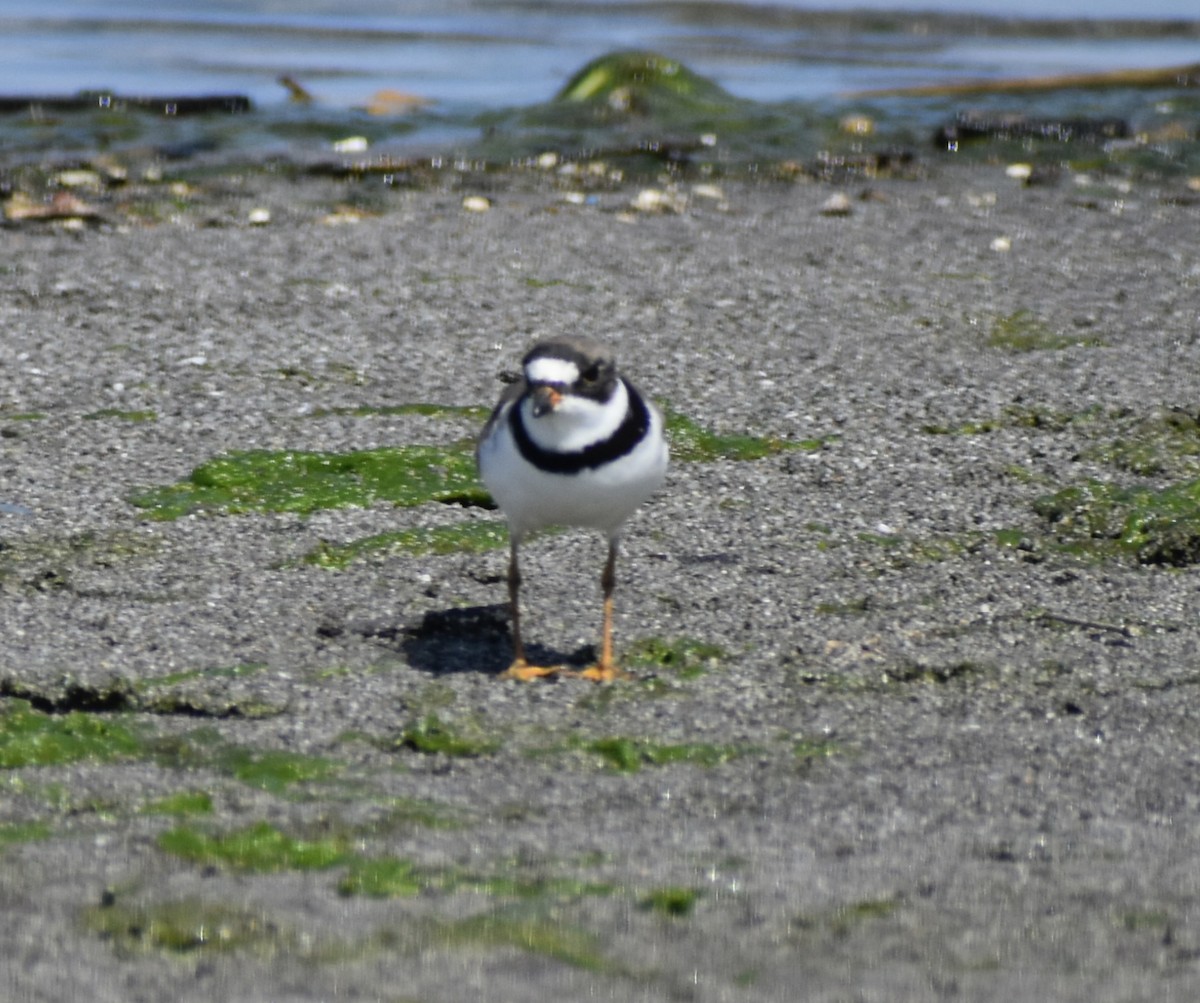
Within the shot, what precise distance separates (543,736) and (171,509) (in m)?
1.90

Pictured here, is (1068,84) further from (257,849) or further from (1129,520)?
(257,849)

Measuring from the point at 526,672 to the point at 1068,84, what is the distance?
11.6m

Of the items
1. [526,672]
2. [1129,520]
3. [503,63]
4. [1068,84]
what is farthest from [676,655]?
[503,63]

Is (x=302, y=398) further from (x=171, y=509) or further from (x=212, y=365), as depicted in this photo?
(x=171, y=509)

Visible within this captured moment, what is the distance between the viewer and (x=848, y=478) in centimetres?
587

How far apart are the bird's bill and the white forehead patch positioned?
23 mm

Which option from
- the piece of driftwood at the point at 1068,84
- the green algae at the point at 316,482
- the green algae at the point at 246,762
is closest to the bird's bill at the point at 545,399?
the green algae at the point at 246,762

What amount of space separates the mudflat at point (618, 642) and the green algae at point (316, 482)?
2 centimetres

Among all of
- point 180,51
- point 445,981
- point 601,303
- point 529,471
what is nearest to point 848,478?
point 529,471

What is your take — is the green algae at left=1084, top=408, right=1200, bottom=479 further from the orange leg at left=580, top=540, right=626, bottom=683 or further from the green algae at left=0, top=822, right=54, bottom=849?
the green algae at left=0, top=822, right=54, bottom=849

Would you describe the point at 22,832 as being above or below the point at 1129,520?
below

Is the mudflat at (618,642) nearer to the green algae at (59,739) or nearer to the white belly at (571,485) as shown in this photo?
the green algae at (59,739)

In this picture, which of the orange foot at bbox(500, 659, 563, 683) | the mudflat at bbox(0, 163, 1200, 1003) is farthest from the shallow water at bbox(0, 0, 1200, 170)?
the orange foot at bbox(500, 659, 563, 683)

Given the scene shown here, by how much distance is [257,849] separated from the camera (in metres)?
3.41
